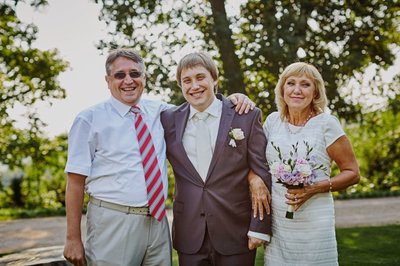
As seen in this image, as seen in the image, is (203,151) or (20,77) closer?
(203,151)

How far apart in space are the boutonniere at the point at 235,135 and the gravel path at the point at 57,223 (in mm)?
7218

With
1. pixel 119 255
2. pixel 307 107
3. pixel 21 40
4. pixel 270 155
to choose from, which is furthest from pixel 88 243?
pixel 21 40

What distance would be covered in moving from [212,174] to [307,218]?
0.80 meters

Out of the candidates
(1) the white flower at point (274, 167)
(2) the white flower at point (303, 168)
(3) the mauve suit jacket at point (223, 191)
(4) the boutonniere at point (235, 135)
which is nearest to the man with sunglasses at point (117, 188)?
(3) the mauve suit jacket at point (223, 191)

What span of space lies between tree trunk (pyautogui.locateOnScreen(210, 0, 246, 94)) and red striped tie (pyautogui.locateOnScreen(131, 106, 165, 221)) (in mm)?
5157

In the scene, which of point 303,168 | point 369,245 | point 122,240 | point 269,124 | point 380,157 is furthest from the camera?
point 380,157

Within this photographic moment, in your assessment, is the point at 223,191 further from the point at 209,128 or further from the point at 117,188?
the point at 117,188

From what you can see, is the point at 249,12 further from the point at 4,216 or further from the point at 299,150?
the point at 4,216

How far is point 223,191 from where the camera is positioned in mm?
3830

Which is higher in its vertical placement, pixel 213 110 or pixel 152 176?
pixel 213 110

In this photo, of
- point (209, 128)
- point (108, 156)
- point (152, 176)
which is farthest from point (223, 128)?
point (108, 156)

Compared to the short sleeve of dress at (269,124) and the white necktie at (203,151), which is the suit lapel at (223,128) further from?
the short sleeve of dress at (269,124)

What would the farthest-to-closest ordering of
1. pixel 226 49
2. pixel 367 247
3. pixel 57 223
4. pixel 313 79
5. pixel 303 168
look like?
1. pixel 57 223
2. pixel 226 49
3. pixel 367 247
4. pixel 313 79
5. pixel 303 168

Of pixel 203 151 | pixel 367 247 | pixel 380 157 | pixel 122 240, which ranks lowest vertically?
pixel 367 247
